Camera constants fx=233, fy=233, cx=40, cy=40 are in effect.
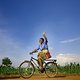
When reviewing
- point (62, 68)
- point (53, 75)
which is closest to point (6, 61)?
point (62, 68)

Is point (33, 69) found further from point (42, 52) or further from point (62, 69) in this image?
point (62, 69)

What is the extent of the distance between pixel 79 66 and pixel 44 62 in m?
8.00

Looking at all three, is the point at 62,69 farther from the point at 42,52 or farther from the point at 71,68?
the point at 42,52

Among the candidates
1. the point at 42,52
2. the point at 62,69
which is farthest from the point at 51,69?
the point at 62,69

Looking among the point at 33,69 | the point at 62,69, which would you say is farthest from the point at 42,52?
the point at 62,69

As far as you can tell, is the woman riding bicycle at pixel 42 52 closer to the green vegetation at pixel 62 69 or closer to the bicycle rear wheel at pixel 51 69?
the bicycle rear wheel at pixel 51 69

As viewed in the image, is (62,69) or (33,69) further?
(62,69)

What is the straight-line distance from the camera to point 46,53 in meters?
13.2

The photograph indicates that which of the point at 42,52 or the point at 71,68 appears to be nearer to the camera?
the point at 42,52

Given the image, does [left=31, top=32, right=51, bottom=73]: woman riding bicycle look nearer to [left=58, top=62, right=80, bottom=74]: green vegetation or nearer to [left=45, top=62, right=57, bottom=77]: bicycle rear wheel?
[left=45, top=62, right=57, bottom=77]: bicycle rear wheel

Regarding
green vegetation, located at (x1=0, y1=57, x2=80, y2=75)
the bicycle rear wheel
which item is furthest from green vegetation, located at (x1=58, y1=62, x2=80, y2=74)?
the bicycle rear wheel

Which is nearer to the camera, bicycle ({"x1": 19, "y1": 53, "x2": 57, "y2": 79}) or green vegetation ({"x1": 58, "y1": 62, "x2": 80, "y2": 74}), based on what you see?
bicycle ({"x1": 19, "y1": 53, "x2": 57, "y2": 79})

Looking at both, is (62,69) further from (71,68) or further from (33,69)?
(33,69)

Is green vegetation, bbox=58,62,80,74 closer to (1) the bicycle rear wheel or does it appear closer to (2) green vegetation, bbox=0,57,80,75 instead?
(2) green vegetation, bbox=0,57,80,75
